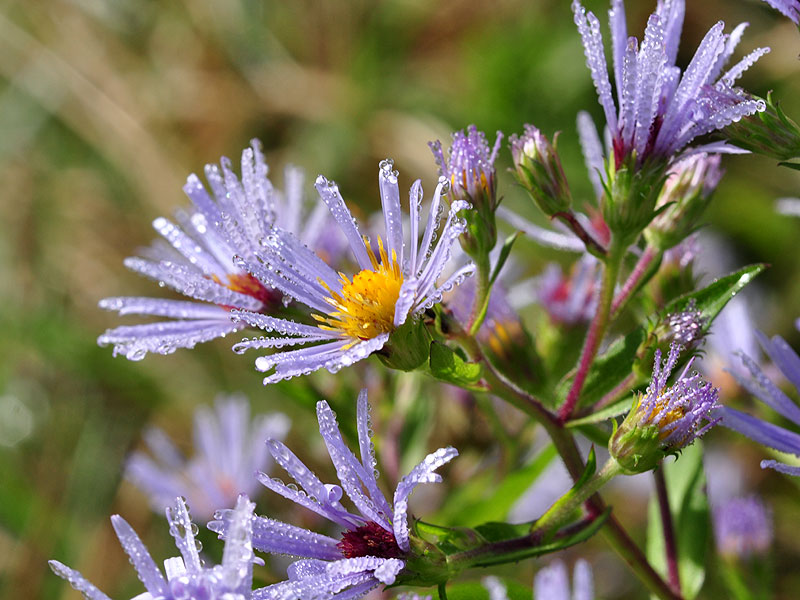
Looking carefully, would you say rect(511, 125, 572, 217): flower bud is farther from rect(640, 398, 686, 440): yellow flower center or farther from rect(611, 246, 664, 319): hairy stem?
rect(640, 398, 686, 440): yellow flower center

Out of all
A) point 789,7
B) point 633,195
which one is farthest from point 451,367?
point 789,7

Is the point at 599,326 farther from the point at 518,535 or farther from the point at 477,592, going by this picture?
the point at 477,592

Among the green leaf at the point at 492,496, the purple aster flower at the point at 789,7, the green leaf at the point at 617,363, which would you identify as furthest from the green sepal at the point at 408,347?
the purple aster flower at the point at 789,7

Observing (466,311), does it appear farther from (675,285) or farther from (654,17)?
(654,17)

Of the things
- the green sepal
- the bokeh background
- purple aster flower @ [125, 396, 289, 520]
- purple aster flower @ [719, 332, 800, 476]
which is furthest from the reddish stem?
the bokeh background

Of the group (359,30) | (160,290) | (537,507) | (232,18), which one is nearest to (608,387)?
(537,507)

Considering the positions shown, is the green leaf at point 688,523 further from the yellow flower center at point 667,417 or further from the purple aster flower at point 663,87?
the purple aster flower at point 663,87
